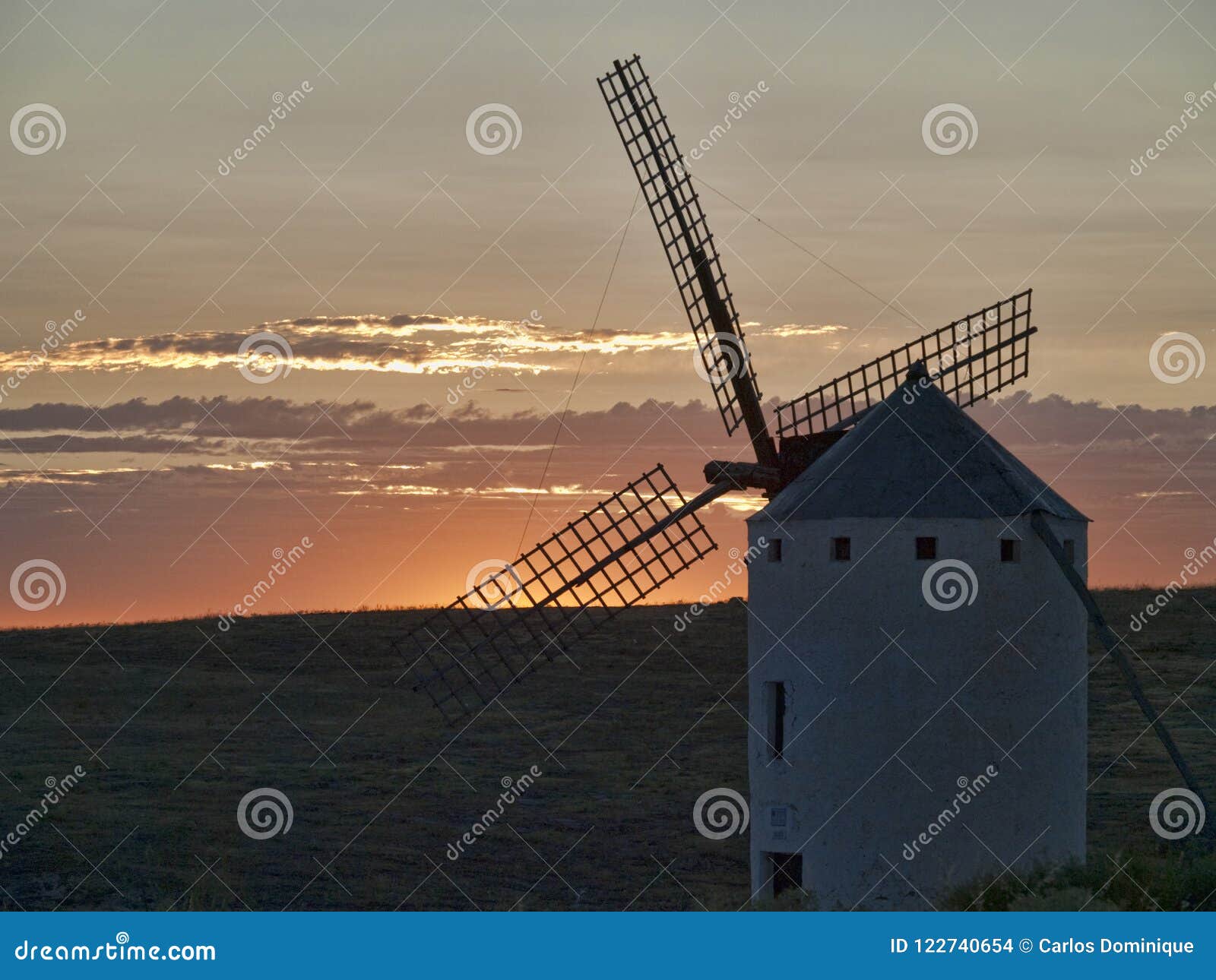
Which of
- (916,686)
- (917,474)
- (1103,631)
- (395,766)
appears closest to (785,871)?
(916,686)

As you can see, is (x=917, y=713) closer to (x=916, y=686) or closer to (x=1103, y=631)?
(x=916, y=686)

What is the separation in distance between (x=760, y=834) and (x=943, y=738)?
2886mm

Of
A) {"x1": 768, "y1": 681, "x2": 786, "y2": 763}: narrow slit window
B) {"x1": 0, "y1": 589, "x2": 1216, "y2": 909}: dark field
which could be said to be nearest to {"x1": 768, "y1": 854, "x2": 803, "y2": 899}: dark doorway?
{"x1": 0, "y1": 589, "x2": 1216, "y2": 909}: dark field

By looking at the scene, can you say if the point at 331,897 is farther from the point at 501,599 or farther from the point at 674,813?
the point at 674,813

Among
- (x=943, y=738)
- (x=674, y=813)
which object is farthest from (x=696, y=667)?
(x=943, y=738)

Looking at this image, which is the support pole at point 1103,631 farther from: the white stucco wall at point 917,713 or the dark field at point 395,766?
the dark field at point 395,766

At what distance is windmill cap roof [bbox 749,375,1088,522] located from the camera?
20812mm

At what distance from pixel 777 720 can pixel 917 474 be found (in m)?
3.75

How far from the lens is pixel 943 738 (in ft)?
67.0

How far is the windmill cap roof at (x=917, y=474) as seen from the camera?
20.8 meters

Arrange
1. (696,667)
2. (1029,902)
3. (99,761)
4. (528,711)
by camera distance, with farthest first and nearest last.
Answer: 1. (696,667)
2. (528,711)
3. (99,761)
4. (1029,902)

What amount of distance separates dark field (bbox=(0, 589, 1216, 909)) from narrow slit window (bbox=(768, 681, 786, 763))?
2.21 meters

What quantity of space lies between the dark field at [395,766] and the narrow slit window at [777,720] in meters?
2.21

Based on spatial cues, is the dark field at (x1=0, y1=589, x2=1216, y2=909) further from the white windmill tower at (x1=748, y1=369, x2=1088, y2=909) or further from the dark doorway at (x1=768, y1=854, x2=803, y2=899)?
the white windmill tower at (x1=748, y1=369, x2=1088, y2=909)
